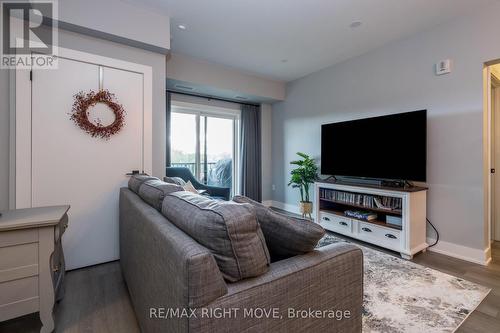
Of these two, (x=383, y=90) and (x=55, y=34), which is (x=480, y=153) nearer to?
(x=383, y=90)

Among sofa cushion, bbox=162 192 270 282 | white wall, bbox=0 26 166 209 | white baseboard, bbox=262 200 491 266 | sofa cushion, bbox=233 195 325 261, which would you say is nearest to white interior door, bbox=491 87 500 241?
white baseboard, bbox=262 200 491 266

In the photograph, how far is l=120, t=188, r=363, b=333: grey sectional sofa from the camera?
768 mm

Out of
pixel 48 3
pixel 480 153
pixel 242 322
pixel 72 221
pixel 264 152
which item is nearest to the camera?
pixel 242 322

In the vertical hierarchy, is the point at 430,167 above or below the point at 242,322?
above

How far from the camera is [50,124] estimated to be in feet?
7.20

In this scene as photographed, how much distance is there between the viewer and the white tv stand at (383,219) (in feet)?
8.41

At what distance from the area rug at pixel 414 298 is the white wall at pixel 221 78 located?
3.39m

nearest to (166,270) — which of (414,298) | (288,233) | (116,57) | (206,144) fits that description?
(288,233)

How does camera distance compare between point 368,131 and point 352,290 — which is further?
point 368,131

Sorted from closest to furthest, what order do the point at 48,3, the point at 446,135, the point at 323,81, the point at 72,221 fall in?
1. the point at 48,3
2. the point at 72,221
3. the point at 446,135
4. the point at 323,81

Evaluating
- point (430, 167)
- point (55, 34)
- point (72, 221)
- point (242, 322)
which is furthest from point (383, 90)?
point (72, 221)

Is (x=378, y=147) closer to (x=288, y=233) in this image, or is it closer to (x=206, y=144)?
(x=288, y=233)

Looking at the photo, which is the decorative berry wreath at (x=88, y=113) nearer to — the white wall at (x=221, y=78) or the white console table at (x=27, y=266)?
the white console table at (x=27, y=266)

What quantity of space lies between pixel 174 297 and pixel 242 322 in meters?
0.26
